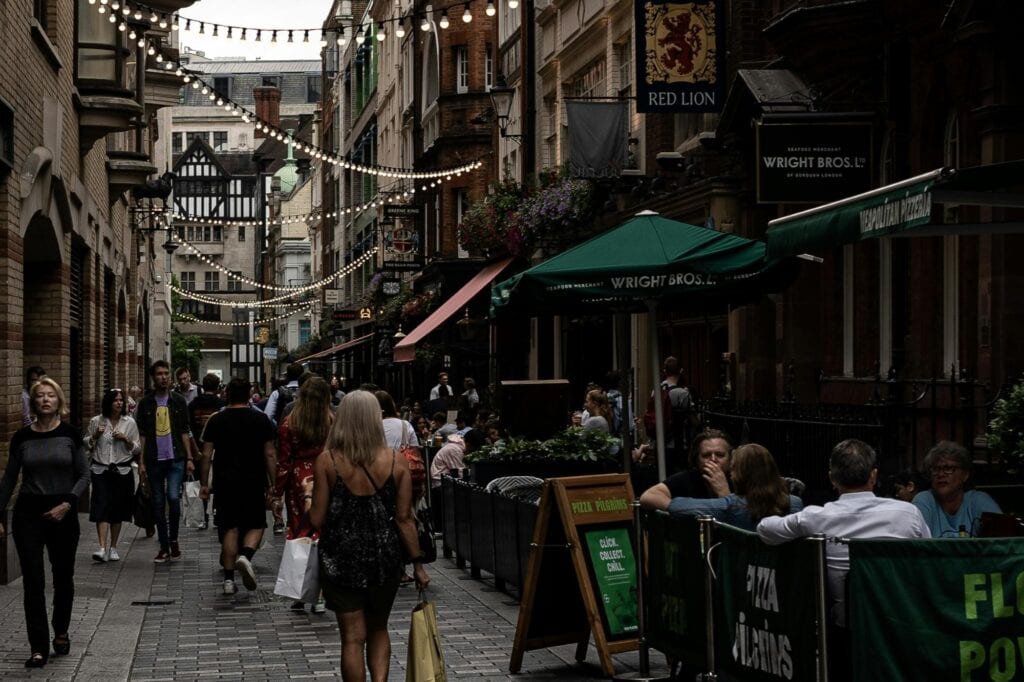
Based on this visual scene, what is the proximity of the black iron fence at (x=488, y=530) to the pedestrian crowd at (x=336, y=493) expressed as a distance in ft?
1.92

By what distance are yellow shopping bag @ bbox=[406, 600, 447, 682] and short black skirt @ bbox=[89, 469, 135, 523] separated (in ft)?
31.1

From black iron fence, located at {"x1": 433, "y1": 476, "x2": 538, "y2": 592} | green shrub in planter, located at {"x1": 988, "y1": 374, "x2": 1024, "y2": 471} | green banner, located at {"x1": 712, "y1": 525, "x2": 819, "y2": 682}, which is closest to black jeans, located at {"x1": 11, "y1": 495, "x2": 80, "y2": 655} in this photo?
black iron fence, located at {"x1": 433, "y1": 476, "x2": 538, "y2": 592}

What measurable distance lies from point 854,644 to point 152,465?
1166 centimetres

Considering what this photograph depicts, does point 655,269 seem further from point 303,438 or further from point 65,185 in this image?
point 65,185

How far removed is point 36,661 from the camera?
10.3 metres

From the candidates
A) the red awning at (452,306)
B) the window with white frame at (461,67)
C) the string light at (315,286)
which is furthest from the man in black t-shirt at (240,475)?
the string light at (315,286)

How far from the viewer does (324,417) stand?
13258mm

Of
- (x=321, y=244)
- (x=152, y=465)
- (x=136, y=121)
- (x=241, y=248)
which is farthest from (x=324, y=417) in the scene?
(x=241, y=248)

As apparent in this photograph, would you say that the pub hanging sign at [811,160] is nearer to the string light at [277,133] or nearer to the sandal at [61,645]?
the sandal at [61,645]

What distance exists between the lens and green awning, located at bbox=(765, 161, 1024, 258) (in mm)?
8125

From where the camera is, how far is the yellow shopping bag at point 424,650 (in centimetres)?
788

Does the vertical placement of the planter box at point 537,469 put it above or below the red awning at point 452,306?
below

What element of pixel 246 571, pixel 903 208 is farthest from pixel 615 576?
pixel 246 571

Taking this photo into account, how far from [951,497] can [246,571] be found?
5990 millimetres
